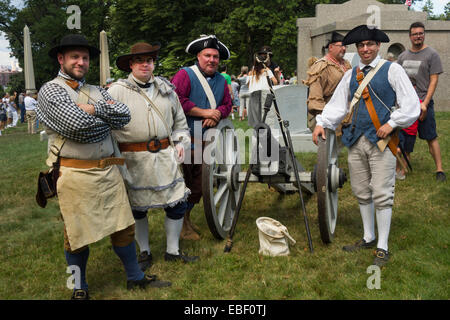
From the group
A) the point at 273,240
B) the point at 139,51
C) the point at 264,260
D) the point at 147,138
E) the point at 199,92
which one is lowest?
the point at 264,260

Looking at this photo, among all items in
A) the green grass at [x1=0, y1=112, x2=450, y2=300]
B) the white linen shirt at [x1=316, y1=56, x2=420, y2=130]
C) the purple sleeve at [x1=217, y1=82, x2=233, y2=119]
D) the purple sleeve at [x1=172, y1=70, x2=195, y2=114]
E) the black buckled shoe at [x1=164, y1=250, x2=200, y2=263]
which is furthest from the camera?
the purple sleeve at [x1=217, y1=82, x2=233, y2=119]

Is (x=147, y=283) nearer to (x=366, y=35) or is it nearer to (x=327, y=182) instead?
(x=327, y=182)

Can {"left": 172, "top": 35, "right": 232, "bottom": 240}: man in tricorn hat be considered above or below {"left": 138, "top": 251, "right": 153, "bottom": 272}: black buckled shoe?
above

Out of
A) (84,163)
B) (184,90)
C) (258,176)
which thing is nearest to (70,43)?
(84,163)

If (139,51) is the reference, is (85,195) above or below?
below

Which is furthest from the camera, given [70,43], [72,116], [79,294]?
[79,294]

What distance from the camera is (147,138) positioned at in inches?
152

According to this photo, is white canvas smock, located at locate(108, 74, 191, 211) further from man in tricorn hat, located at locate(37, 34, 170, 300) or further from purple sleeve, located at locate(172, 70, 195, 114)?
purple sleeve, located at locate(172, 70, 195, 114)

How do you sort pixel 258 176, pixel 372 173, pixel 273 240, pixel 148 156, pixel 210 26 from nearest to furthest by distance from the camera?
pixel 148 156 < pixel 372 173 < pixel 273 240 < pixel 258 176 < pixel 210 26

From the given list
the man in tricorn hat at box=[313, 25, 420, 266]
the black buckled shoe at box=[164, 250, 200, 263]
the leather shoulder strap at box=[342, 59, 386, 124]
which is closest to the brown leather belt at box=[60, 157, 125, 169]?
the black buckled shoe at box=[164, 250, 200, 263]

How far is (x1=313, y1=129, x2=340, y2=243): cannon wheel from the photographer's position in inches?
158

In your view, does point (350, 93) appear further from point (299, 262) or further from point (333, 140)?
point (299, 262)

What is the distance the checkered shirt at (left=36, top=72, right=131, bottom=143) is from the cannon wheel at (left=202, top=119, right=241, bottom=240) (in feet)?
4.27

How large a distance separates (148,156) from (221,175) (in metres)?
1.08
